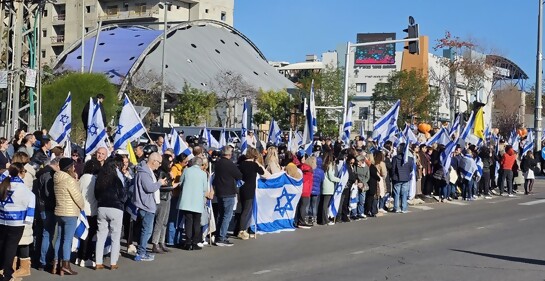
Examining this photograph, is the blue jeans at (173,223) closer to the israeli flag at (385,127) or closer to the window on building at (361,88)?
the israeli flag at (385,127)

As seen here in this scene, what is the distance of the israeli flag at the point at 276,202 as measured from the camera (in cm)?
1625

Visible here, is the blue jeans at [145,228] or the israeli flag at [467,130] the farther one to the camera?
the israeli flag at [467,130]

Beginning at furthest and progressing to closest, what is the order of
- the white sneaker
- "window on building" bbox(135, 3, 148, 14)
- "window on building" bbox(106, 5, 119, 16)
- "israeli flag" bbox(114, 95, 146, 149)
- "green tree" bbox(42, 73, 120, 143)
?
"window on building" bbox(106, 5, 119, 16), "window on building" bbox(135, 3, 148, 14), "green tree" bbox(42, 73, 120, 143), "israeli flag" bbox(114, 95, 146, 149), the white sneaker

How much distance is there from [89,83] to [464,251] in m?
22.6

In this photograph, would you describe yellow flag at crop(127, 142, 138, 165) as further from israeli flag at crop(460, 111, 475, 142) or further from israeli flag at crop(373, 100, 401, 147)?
israeli flag at crop(460, 111, 475, 142)

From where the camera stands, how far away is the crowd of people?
11156 millimetres

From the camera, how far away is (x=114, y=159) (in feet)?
39.2

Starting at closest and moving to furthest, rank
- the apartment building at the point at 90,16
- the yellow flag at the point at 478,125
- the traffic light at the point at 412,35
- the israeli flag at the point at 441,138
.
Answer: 1. the israeli flag at the point at 441,138
2. the traffic light at the point at 412,35
3. the yellow flag at the point at 478,125
4. the apartment building at the point at 90,16

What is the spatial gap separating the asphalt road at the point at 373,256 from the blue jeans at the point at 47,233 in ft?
1.10

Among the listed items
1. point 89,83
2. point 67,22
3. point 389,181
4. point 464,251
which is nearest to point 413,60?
point 67,22

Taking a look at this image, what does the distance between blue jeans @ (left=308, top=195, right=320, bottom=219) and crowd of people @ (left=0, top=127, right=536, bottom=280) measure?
0.02m

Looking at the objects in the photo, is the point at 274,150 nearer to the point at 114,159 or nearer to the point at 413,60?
the point at 114,159

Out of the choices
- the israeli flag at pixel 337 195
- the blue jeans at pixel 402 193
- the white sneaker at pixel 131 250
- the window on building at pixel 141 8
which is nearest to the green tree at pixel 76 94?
the blue jeans at pixel 402 193

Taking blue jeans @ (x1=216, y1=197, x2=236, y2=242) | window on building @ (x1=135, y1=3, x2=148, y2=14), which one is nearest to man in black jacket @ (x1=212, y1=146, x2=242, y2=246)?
blue jeans @ (x1=216, y1=197, x2=236, y2=242)
